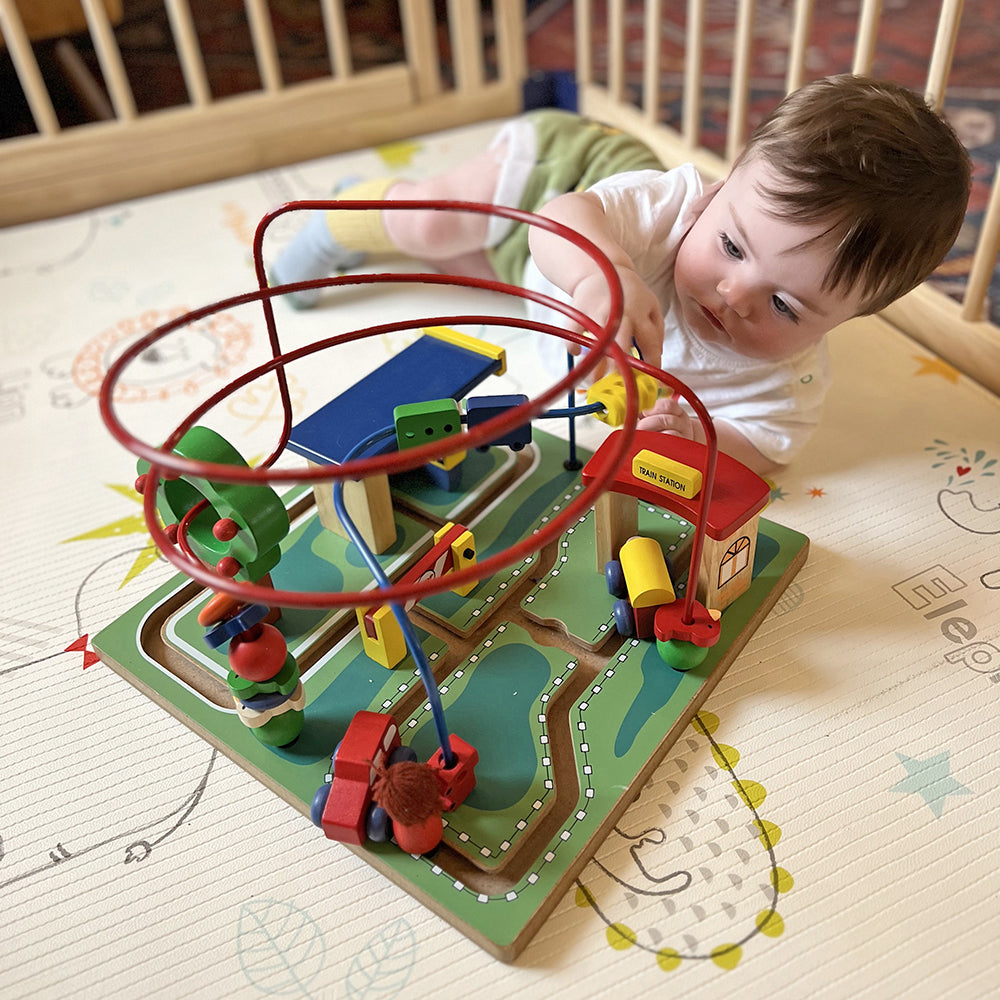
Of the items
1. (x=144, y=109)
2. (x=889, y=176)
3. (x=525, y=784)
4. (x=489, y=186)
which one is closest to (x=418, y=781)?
(x=525, y=784)

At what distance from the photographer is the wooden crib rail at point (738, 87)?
831mm

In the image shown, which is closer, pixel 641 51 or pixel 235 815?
pixel 235 815

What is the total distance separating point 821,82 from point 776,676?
405 mm

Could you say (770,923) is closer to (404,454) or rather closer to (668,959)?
(668,959)

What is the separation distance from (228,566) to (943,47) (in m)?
0.69

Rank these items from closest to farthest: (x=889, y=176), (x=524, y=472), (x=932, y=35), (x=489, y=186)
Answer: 1. (x=889, y=176)
2. (x=524, y=472)
3. (x=489, y=186)
4. (x=932, y=35)

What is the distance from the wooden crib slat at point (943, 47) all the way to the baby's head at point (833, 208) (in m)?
0.18

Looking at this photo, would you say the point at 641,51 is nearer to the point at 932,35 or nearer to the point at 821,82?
the point at 932,35

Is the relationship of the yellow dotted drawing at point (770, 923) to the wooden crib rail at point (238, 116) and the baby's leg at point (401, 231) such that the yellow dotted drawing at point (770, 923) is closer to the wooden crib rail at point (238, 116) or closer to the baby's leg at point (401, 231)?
the baby's leg at point (401, 231)

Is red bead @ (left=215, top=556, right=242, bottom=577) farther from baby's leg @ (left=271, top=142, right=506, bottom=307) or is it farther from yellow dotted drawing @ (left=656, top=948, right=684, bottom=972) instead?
baby's leg @ (left=271, top=142, right=506, bottom=307)

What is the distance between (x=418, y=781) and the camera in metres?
0.50

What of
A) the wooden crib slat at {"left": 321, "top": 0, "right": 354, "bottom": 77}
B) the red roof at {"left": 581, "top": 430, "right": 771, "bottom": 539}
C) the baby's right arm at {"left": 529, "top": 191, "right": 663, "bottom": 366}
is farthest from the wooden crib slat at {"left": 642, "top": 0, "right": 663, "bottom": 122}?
the red roof at {"left": 581, "top": 430, "right": 771, "bottom": 539}

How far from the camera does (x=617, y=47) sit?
1.20 meters

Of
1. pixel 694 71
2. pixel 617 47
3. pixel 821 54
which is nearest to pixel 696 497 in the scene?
pixel 694 71
